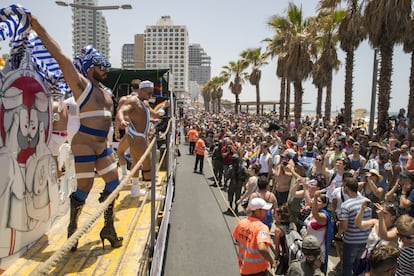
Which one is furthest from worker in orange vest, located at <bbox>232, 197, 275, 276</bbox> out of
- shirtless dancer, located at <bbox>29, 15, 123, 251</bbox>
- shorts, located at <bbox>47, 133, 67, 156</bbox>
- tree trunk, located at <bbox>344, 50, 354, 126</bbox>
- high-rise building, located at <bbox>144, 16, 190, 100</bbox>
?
high-rise building, located at <bbox>144, 16, 190, 100</bbox>

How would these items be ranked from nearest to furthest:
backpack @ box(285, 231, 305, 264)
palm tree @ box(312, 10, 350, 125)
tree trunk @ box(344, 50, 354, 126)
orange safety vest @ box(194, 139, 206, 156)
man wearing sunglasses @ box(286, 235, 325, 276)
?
man wearing sunglasses @ box(286, 235, 325, 276) < backpack @ box(285, 231, 305, 264) < orange safety vest @ box(194, 139, 206, 156) < tree trunk @ box(344, 50, 354, 126) < palm tree @ box(312, 10, 350, 125)

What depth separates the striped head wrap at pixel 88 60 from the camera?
12.0 ft

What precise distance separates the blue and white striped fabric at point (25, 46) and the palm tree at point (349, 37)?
15.0m

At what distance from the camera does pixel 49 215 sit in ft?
12.3

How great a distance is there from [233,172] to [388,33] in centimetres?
864

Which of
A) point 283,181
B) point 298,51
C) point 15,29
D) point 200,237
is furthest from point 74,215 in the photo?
point 298,51

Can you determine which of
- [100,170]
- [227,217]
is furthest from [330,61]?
[100,170]

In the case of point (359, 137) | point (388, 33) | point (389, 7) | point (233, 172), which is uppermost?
point (389, 7)

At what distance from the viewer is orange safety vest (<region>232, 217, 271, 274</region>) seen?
383 centimetres

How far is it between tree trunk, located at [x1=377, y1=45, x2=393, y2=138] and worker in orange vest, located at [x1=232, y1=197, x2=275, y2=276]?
11.6 metres

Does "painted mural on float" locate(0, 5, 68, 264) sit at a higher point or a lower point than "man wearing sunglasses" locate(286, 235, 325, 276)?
higher

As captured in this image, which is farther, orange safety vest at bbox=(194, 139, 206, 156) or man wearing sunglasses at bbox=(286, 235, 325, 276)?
orange safety vest at bbox=(194, 139, 206, 156)

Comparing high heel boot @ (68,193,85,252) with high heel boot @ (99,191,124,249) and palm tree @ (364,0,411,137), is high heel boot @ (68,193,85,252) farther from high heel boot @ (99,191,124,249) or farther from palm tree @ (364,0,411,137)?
palm tree @ (364,0,411,137)

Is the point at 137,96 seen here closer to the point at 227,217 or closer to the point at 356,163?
the point at 227,217
